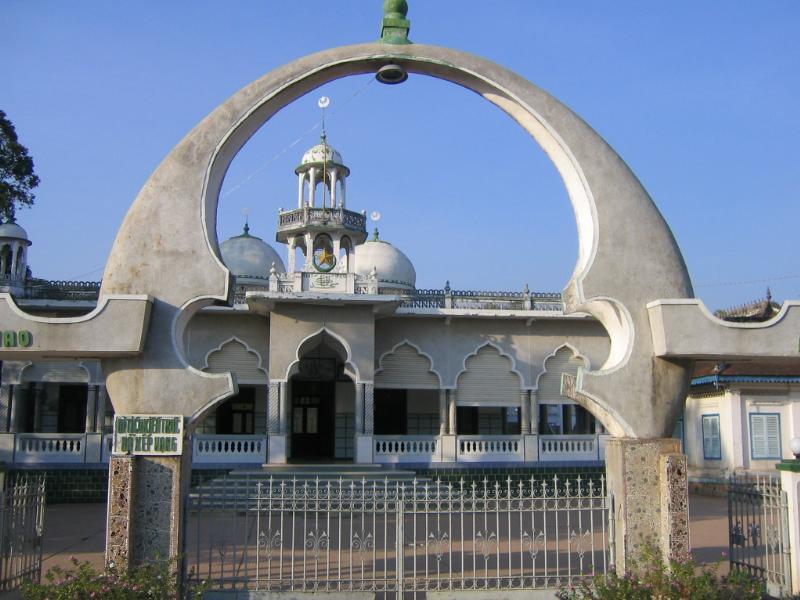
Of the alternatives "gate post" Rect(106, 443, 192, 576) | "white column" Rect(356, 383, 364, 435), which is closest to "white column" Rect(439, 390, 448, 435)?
"white column" Rect(356, 383, 364, 435)

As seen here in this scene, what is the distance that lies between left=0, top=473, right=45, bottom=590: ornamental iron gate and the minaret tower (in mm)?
12636

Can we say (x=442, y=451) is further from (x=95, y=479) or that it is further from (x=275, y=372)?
(x=95, y=479)

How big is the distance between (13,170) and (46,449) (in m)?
6.86

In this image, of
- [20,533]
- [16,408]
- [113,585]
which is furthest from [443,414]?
[113,585]

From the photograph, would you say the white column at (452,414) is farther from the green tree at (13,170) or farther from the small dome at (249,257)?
the green tree at (13,170)

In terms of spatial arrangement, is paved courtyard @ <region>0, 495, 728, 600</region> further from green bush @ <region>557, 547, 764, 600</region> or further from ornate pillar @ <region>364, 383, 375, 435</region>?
ornate pillar @ <region>364, 383, 375, 435</region>

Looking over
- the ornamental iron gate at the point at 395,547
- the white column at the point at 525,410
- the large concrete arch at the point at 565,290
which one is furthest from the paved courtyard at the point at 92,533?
the white column at the point at 525,410

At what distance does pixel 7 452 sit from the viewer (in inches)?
691

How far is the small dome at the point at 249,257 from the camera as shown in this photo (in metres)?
23.4

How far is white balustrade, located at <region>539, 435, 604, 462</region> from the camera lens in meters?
19.3

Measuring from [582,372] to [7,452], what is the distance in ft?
49.6

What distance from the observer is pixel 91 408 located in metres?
18.6

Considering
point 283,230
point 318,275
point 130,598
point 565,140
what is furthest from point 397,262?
point 130,598

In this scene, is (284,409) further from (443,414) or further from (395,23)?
(395,23)
